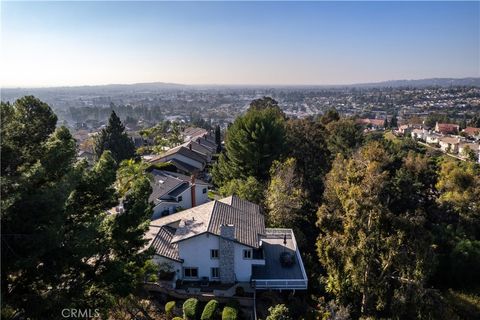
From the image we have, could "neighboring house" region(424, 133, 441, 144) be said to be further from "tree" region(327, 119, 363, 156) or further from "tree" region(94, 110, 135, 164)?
"tree" region(94, 110, 135, 164)

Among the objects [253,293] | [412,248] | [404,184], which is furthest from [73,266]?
[404,184]

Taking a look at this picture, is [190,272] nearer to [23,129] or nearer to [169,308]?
[169,308]

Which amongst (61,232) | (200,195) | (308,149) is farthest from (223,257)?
(308,149)

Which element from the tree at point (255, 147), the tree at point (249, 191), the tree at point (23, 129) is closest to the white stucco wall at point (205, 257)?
the tree at point (249, 191)

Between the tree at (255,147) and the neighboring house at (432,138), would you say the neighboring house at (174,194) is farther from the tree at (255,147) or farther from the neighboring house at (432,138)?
the neighboring house at (432,138)

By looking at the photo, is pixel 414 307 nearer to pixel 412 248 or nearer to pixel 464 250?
pixel 412 248

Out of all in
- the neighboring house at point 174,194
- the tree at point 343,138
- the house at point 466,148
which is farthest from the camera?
the house at point 466,148

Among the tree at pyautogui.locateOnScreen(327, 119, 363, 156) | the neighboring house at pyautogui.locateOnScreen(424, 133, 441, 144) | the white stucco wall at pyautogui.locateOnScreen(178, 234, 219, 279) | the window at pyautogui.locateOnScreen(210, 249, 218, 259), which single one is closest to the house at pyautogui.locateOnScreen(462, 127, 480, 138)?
the neighboring house at pyautogui.locateOnScreen(424, 133, 441, 144)
